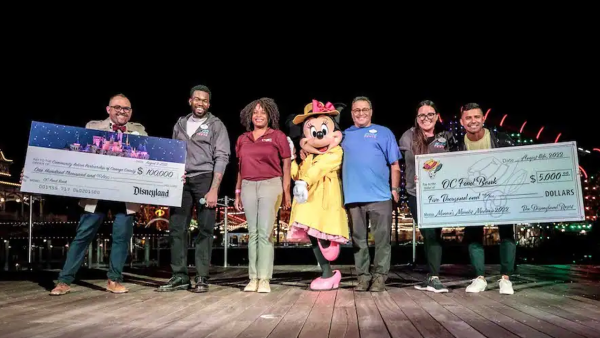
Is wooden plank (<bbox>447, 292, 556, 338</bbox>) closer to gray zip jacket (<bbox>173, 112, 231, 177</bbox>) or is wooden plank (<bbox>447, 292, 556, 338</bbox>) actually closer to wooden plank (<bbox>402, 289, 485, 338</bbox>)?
wooden plank (<bbox>402, 289, 485, 338</bbox>)

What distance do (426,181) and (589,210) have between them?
96.7 ft

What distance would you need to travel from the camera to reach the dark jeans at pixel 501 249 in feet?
13.9

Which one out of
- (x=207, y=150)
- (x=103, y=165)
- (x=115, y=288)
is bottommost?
(x=115, y=288)

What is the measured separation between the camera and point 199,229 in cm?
447

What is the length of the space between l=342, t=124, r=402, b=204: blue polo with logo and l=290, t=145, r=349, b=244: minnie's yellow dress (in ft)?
0.37

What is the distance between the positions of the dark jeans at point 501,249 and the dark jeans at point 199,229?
2.15 meters

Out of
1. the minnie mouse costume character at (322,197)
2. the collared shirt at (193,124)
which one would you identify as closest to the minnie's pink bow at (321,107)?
the minnie mouse costume character at (322,197)

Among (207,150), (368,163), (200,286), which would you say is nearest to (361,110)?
(368,163)

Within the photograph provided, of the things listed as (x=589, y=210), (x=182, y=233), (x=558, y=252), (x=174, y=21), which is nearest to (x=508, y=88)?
(x=558, y=252)

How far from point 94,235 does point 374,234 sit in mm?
2282

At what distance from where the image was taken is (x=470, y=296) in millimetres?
3846

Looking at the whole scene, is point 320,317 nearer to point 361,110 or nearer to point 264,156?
point 264,156

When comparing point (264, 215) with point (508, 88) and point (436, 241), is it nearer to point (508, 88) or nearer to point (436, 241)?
point (436, 241)

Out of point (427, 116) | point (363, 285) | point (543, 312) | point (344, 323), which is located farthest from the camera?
point (427, 116)
